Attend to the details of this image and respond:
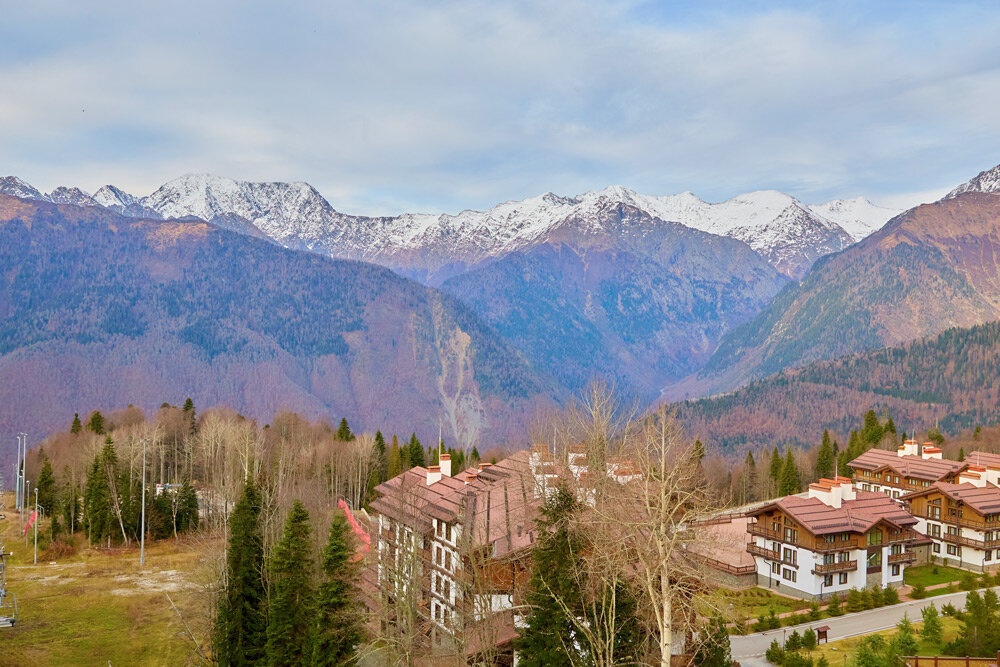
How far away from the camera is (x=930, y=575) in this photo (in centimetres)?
6738

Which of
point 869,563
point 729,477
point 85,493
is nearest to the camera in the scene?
point 869,563

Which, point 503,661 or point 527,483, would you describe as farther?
point 527,483

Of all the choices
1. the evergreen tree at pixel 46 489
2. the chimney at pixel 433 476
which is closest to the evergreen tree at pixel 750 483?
the chimney at pixel 433 476

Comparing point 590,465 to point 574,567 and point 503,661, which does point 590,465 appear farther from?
point 503,661

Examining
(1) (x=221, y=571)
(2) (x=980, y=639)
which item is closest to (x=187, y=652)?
(1) (x=221, y=571)

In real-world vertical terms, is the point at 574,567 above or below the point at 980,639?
above

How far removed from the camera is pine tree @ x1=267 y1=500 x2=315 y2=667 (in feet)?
129

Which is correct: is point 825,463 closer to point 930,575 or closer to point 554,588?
point 930,575

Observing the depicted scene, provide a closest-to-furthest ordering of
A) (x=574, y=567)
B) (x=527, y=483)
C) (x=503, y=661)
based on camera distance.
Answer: (x=574, y=567)
(x=503, y=661)
(x=527, y=483)

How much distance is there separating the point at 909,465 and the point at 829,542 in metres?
36.1

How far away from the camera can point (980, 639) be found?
135 ft

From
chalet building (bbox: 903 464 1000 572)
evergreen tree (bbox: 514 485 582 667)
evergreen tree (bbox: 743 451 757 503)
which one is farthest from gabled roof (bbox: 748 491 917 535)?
evergreen tree (bbox: 743 451 757 503)

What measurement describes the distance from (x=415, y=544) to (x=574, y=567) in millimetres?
7446

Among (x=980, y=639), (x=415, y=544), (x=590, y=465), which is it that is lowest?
(x=980, y=639)
